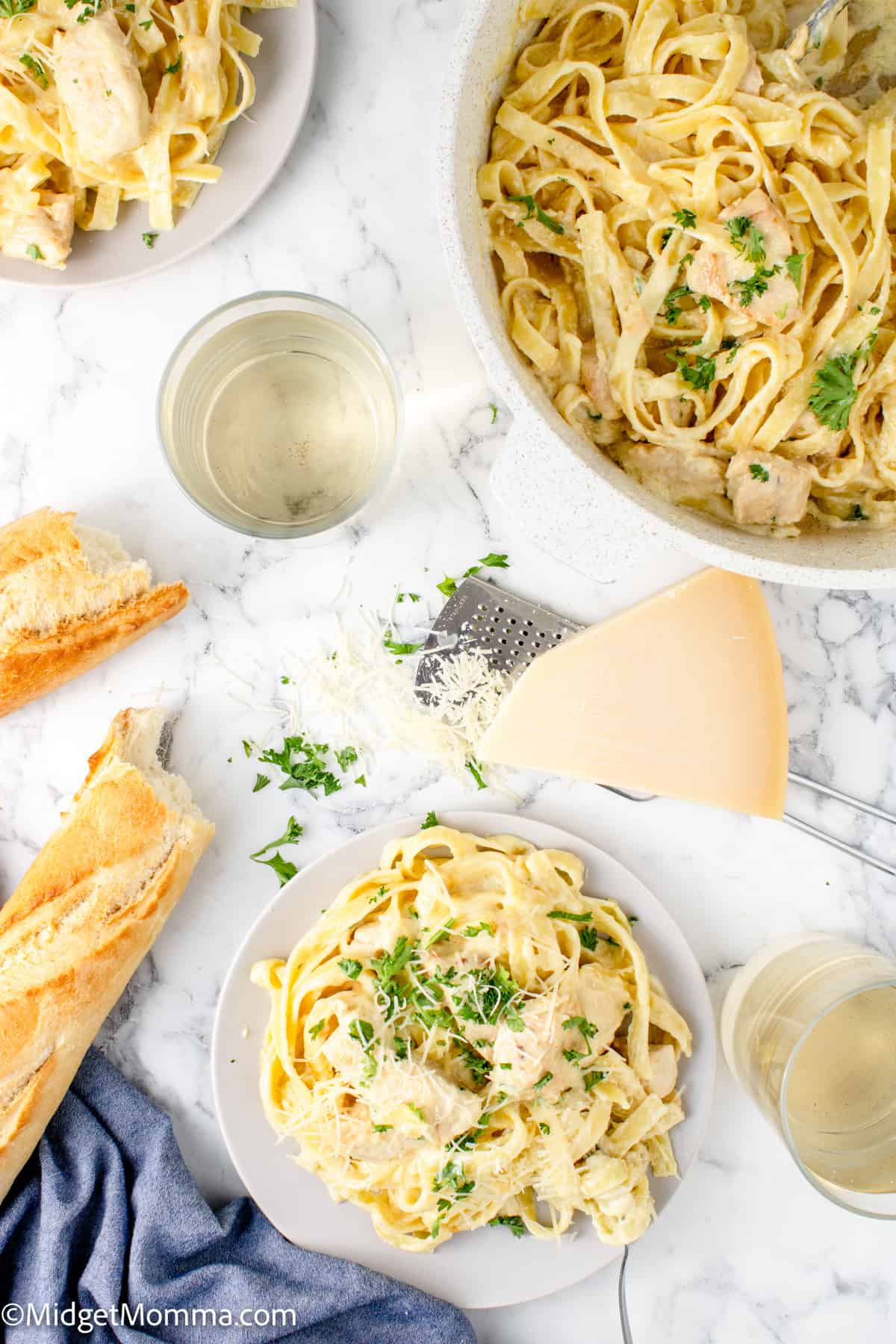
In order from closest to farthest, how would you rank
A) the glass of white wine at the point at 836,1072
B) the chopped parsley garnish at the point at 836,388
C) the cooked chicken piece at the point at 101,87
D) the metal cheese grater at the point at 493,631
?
the chopped parsley garnish at the point at 836,388
the cooked chicken piece at the point at 101,87
the glass of white wine at the point at 836,1072
the metal cheese grater at the point at 493,631

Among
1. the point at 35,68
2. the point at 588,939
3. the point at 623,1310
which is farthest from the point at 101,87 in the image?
the point at 623,1310

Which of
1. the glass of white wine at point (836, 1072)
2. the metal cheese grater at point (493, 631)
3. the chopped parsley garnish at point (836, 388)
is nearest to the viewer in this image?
the chopped parsley garnish at point (836, 388)

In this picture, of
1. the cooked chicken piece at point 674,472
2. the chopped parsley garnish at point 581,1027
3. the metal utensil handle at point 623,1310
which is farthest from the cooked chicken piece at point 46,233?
the metal utensil handle at point 623,1310

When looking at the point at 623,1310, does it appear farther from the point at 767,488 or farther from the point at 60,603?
the point at 60,603

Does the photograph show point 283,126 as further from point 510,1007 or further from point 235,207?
point 510,1007

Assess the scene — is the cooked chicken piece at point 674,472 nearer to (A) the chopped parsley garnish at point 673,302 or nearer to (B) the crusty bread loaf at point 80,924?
(A) the chopped parsley garnish at point 673,302

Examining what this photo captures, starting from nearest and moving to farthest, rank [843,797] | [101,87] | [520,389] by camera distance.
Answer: [520,389] < [101,87] < [843,797]

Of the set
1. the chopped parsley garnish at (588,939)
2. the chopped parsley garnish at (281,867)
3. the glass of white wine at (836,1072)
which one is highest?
the chopped parsley garnish at (281,867)
